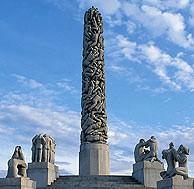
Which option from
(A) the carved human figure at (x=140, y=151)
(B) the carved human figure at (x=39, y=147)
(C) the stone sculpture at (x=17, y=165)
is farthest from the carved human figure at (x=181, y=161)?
(B) the carved human figure at (x=39, y=147)

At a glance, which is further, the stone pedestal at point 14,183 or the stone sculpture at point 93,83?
the stone sculpture at point 93,83

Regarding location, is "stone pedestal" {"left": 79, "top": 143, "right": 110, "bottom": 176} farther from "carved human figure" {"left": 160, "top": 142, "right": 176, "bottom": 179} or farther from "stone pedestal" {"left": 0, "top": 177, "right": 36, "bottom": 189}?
"stone pedestal" {"left": 0, "top": 177, "right": 36, "bottom": 189}

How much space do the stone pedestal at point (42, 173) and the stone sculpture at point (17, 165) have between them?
9.39ft

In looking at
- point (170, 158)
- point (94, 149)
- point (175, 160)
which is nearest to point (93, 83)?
point (94, 149)

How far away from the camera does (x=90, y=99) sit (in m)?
29.5

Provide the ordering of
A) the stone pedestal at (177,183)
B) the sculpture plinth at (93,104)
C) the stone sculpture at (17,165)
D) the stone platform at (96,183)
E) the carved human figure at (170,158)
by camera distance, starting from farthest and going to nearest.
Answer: the sculpture plinth at (93,104) → the stone platform at (96,183) → the carved human figure at (170,158) → the stone sculpture at (17,165) → the stone pedestal at (177,183)

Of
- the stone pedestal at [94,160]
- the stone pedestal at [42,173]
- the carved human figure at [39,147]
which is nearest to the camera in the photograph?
the stone pedestal at [42,173]

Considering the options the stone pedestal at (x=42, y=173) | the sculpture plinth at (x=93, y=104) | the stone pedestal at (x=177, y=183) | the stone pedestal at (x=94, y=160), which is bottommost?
the stone pedestal at (x=177, y=183)

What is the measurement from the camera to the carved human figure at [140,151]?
26062 millimetres

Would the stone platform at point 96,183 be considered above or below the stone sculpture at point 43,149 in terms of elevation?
below

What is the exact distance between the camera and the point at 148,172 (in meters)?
24.6

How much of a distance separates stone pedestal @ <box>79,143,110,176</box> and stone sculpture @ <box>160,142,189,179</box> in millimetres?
7227

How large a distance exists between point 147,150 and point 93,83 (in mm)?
6401

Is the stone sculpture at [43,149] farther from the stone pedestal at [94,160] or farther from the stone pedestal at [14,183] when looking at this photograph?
the stone pedestal at [14,183]
